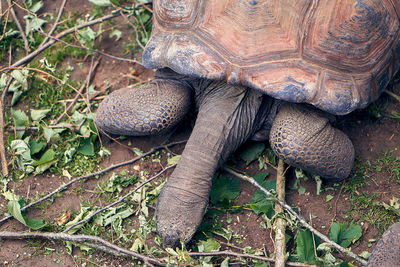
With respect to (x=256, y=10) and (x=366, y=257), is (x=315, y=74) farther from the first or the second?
(x=366, y=257)

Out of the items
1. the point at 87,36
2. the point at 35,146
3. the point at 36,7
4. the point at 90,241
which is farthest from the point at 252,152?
the point at 36,7

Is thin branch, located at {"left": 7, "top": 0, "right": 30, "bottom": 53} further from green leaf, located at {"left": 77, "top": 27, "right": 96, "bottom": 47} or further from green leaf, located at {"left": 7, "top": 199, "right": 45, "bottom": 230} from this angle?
green leaf, located at {"left": 7, "top": 199, "right": 45, "bottom": 230}

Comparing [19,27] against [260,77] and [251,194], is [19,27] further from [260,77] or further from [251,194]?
[251,194]

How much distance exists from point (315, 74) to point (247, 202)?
1.09 metres

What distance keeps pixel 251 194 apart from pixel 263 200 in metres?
0.15

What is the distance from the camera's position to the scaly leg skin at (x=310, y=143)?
3434mm

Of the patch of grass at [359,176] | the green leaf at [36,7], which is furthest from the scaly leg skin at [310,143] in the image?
the green leaf at [36,7]

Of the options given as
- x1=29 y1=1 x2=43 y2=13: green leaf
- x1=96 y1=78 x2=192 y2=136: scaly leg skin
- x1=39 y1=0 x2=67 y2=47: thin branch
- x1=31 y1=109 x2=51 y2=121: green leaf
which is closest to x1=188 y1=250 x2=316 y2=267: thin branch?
x1=96 y1=78 x2=192 y2=136: scaly leg skin

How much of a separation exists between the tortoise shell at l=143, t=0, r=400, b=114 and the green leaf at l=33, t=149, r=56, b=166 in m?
1.32

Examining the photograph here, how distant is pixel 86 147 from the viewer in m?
4.02

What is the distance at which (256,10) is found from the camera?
3273 mm

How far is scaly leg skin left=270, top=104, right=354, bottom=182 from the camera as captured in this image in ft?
11.3

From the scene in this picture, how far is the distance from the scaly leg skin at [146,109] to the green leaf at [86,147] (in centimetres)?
25

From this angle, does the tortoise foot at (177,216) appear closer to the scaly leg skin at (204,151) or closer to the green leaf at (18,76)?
the scaly leg skin at (204,151)
